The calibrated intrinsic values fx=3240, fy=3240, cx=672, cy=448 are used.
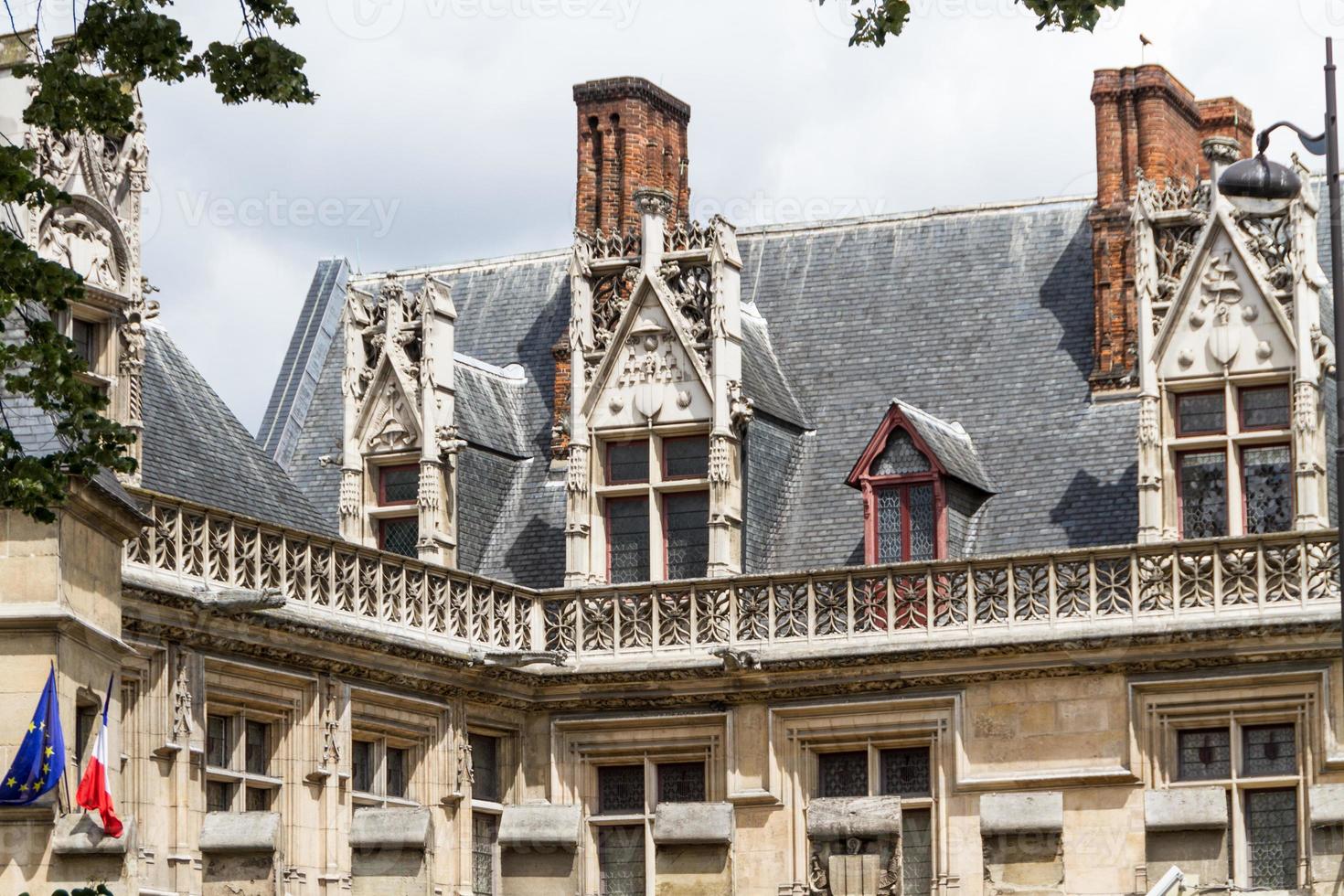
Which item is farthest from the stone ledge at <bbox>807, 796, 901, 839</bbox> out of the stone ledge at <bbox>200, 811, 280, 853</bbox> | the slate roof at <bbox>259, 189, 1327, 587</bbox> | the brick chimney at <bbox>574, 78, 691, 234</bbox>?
the brick chimney at <bbox>574, 78, 691, 234</bbox>

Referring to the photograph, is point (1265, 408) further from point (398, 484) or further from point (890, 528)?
point (398, 484)

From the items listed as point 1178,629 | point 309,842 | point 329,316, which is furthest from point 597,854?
point 329,316

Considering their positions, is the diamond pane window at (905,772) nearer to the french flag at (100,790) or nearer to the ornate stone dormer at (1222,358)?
the ornate stone dormer at (1222,358)

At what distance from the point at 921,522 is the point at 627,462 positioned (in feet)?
10.0

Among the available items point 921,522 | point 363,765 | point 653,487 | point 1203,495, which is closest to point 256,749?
point 363,765

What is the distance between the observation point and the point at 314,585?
2708 cm

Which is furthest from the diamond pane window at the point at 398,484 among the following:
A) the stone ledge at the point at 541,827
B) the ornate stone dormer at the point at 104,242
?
the stone ledge at the point at 541,827

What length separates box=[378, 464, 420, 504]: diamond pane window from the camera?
3167 cm

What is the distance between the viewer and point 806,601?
29.5 metres

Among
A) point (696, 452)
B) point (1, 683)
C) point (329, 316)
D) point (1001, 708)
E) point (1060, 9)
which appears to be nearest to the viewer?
point (1060, 9)

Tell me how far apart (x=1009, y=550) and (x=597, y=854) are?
15.7 ft

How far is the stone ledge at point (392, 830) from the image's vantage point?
20953mm

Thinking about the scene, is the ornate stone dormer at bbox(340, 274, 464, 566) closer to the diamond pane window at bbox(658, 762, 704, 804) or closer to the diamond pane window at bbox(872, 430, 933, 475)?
the diamond pane window at bbox(658, 762, 704, 804)

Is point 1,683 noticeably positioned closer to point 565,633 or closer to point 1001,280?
point 565,633
